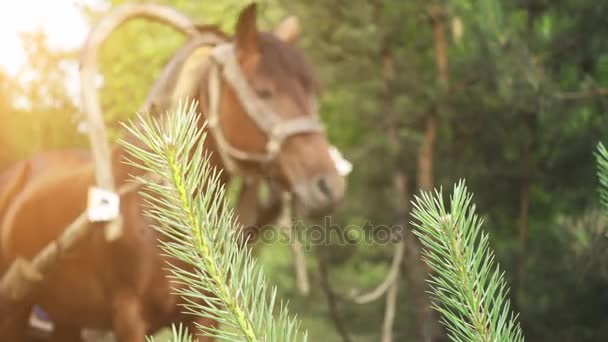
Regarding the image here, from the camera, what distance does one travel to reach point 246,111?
2.22 m

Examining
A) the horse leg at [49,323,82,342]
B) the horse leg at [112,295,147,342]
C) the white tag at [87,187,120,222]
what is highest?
the white tag at [87,187,120,222]

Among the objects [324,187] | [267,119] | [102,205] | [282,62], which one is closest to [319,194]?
[324,187]

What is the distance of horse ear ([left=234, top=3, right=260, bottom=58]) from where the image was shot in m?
2.21

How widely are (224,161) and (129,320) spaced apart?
0.57 m

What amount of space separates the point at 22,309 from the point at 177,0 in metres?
7.10

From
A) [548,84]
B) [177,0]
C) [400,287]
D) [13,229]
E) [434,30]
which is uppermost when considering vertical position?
[177,0]

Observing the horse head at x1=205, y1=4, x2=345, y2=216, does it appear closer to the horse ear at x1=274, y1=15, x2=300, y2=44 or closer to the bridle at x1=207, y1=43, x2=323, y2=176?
the bridle at x1=207, y1=43, x2=323, y2=176

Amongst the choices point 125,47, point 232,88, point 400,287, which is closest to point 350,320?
point 400,287

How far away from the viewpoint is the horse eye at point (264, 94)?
2238mm

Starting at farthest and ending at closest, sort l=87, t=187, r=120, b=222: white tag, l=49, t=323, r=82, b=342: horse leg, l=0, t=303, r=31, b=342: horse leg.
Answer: l=49, t=323, r=82, b=342: horse leg < l=0, t=303, r=31, b=342: horse leg < l=87, t=187, r=120, b=222: white tag

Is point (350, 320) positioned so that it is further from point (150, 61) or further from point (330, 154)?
point (150, 61)

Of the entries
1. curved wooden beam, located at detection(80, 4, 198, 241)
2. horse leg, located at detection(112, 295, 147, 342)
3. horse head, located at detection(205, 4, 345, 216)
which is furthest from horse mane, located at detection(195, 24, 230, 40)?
horse leg, located at detection(112, 295, 147, 342)

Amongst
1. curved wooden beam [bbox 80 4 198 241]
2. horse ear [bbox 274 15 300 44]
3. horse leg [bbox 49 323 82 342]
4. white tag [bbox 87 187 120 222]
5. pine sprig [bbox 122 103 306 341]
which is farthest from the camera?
horse ear [bbox 274 15 300 44]

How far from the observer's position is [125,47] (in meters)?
8.49
